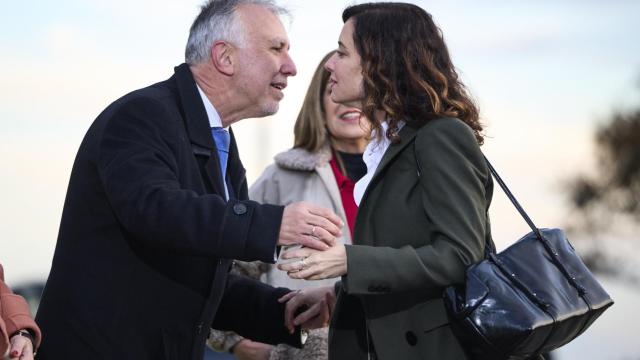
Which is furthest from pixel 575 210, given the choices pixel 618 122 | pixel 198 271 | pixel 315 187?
pixel 198 271

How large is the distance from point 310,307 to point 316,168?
1310 mm

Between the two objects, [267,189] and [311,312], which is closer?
[311,312]

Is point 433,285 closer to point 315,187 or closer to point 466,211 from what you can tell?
point 466,211

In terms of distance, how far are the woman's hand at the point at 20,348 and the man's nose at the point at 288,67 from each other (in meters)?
1.76

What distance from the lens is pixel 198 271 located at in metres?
4.00

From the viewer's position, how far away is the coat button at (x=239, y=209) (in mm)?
3547

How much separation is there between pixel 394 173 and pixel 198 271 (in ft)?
2.59

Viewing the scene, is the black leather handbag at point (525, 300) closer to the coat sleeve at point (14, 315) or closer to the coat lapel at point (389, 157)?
the coat lapel at point (389, 157)

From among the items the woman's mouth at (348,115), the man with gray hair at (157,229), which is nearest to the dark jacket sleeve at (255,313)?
the man with gray hair at (157,229)

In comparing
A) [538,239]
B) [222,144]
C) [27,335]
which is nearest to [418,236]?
[538,239]

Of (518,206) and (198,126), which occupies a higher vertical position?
(198,126)

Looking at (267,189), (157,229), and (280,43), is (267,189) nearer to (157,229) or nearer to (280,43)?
(280,43)

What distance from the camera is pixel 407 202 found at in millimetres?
3678

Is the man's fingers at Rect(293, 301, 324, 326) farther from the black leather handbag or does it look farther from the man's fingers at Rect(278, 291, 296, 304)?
the black leather handbag
